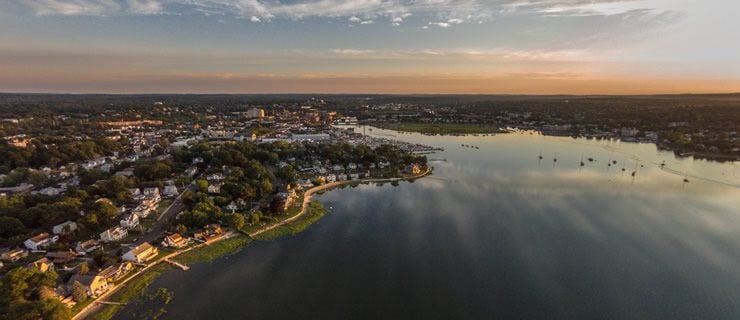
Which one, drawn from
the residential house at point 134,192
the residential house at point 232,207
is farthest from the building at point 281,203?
the residential house at point 134,192

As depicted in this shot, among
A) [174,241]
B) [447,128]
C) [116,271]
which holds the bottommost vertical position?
[116,271]

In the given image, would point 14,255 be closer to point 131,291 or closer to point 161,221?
point 161,221

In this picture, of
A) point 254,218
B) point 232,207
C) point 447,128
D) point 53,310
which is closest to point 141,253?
point 53,310

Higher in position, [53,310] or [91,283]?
[53,310]

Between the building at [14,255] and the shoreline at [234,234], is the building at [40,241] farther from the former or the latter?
the shoreline at [234,234]

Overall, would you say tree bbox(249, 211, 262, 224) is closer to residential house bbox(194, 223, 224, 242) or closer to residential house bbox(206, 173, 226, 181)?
residential house bbox(194, 223, 224, 242)

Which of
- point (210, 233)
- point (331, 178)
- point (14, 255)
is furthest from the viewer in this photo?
point (331, 178)

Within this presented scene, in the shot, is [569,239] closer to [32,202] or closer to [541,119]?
[32,202]

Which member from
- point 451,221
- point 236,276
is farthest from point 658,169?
point 236,276
